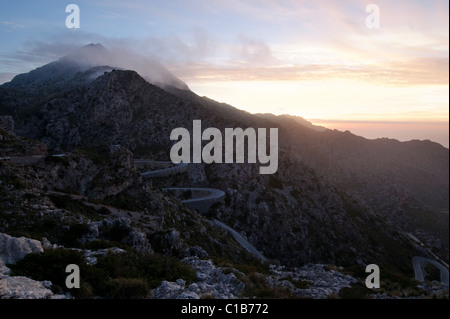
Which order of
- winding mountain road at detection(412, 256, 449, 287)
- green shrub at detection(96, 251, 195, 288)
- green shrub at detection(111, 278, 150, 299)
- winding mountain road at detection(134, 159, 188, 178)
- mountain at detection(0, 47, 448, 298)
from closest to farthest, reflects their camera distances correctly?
green shrub at detection(111, 278, 150, 299) → green shrub at detection(96, 251, 195, 288) → mountain at detection(0, 47, 448, 298) → winding mountain road at detection(134, 159, 188, 178) → winding mountain road at detection(412, 256, 449, 287)

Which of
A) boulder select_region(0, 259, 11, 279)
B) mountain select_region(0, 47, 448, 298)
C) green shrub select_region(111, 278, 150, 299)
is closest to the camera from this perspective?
green shrub select_region(111, 278, 150, 299)

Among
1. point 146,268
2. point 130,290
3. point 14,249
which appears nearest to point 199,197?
point 146,268

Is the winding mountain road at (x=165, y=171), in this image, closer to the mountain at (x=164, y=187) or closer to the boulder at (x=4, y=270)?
the mountain at (x=164, y=187)

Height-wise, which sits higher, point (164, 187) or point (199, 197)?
point (164, 187)

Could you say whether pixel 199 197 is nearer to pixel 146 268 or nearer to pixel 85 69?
pixel 146 268

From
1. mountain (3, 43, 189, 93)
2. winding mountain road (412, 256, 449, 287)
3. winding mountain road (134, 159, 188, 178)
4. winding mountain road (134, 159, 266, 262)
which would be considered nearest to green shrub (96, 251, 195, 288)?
winding mountain road (134, 159, 266, 262)

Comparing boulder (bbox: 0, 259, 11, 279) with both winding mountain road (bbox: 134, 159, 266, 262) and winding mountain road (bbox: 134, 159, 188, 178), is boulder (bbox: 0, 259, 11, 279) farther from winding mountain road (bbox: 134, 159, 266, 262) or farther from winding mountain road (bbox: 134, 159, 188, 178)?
winding mountain road (bbox: 134, 159, 188, 178)

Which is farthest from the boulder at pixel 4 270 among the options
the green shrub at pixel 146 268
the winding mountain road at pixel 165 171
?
the winding mountain road at pixel 165 171

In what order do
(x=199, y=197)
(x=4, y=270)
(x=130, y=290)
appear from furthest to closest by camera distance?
(x=199, y=197), (x=4, y=270), (x=130, y=290)

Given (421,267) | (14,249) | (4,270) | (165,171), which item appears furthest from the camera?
(421,267)

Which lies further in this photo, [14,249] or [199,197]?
[199,197]
